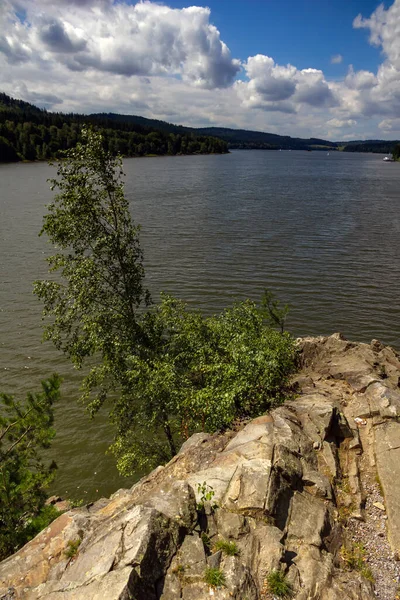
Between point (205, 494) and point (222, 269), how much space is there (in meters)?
37.3

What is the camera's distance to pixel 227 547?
9.55m

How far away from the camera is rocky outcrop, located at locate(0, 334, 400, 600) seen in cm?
877

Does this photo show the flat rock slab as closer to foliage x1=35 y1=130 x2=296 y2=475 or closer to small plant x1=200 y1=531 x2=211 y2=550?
foliage x1=35 y1=130 x2=296 y2=475

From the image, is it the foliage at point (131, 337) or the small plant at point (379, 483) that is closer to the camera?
the small plant at point (379, 483)

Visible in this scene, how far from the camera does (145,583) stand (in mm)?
8367

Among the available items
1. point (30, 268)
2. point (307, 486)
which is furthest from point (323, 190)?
point (307, 486)

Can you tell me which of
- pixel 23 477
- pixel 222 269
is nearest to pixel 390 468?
pixel 23 477

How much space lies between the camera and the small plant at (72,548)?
10047 millimetres

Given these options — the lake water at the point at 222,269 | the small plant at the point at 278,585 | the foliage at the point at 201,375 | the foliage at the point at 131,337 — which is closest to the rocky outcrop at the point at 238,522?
the small plant at the point at 278,585

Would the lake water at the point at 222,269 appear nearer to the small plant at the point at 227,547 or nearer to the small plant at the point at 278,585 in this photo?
the small plant at the point at 227,547

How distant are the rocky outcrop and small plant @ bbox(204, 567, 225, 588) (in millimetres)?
44

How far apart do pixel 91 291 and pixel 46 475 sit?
8.73 m

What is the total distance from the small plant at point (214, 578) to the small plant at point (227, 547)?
1.80ft

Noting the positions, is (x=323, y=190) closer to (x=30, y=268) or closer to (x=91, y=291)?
(x=30, y=268)
